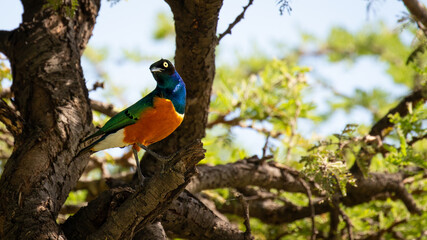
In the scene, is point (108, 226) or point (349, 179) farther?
point (349, 179)

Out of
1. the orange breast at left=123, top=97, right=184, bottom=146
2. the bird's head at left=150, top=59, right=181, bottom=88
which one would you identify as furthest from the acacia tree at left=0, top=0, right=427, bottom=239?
the orange breast at left=123, top=97, right=184, bottom=146

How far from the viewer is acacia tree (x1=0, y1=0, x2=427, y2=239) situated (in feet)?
11.4

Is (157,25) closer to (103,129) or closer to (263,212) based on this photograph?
(263,212)

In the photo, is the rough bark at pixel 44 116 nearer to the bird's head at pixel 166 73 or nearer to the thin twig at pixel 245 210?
the bird's head at pixel 166 73

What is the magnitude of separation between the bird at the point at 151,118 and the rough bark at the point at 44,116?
284 mm

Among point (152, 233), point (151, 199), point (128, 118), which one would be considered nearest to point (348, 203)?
point (152, 233)

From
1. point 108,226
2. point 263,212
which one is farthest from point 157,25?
point 108,226

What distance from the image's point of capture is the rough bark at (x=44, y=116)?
3.58m

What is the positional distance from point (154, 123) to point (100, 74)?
703 centimetres

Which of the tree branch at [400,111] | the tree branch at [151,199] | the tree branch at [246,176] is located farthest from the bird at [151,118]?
the tree branch at [400,111]

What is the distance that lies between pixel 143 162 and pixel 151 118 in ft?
4.39

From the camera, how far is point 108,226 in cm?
347

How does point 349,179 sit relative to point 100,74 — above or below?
below

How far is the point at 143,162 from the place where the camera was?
17.1 ft
